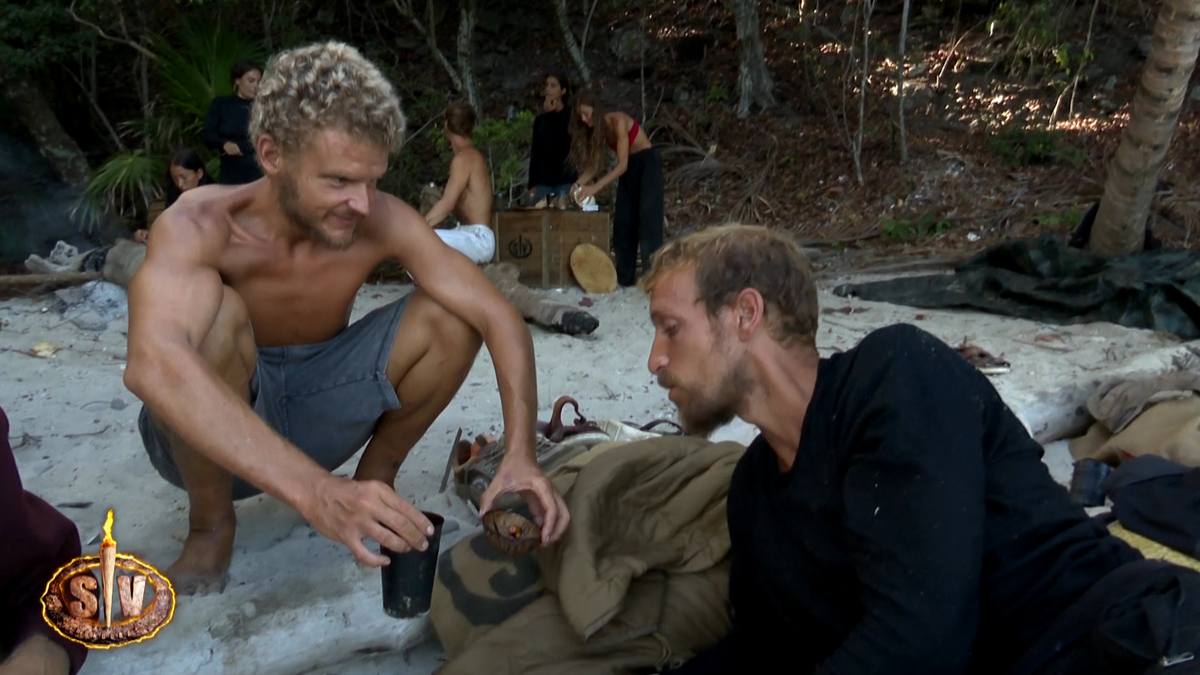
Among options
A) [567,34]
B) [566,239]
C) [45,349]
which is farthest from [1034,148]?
[45,349]

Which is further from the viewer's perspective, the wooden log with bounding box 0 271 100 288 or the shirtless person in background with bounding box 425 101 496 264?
the shirtless person in background with bounding box 425 101 496 264

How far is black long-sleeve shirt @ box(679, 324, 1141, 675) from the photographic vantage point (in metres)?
1.64

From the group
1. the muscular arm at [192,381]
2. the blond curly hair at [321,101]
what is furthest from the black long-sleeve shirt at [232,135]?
the muscular arm at [192,381]

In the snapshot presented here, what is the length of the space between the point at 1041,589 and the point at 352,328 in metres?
1.91

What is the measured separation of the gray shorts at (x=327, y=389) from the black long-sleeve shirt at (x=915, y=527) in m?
1.23

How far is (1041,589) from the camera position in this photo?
1.78 meters

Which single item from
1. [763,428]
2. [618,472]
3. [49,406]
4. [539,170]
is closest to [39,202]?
[539,170]

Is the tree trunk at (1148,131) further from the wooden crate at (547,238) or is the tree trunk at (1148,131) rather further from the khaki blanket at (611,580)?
the khaki blanket at (611,580)

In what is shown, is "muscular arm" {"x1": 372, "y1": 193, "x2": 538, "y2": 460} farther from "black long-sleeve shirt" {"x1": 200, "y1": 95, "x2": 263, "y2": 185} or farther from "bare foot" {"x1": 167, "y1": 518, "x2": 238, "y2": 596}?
"black long-sleeve shirt" {"x1": 200, "y1": 95, "x2": 263, "y2": 185}

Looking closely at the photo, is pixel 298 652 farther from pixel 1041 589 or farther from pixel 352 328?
pixel 1041 589

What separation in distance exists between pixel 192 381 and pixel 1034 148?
1043 centimetres

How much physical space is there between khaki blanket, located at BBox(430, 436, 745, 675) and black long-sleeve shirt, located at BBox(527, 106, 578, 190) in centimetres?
612

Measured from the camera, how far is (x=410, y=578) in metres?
2.22

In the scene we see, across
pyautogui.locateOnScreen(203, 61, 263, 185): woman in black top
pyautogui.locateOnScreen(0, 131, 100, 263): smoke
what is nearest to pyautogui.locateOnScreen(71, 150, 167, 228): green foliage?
pyautogui.locateOnScreen(0, 131, 100, 263): smoke
